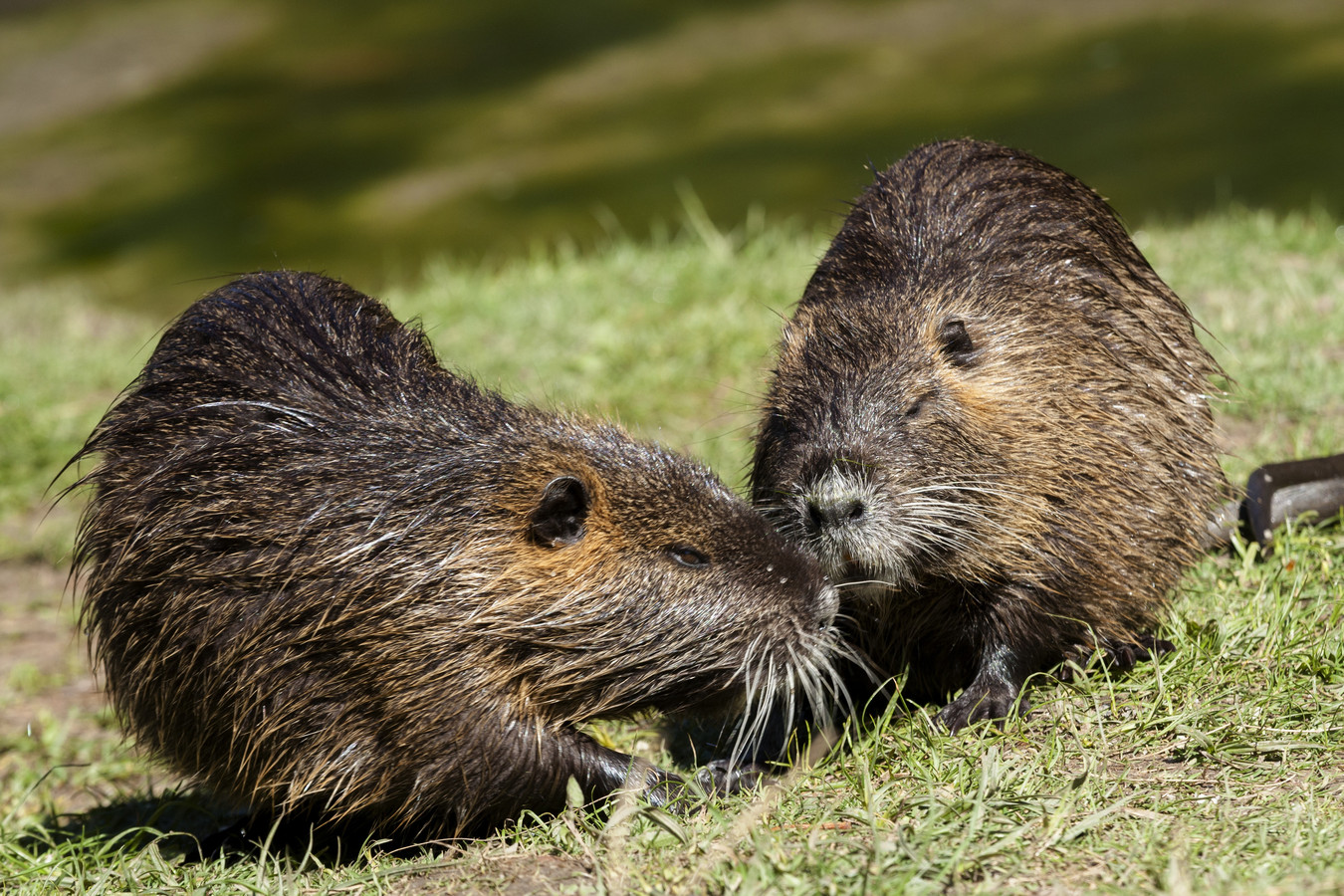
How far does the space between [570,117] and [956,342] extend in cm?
1235

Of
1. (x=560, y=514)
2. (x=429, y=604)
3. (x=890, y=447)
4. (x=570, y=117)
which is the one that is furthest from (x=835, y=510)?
(x=570, y=117)

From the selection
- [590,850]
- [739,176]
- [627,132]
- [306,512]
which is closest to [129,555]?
[306,512]

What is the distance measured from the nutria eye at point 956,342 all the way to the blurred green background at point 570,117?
6.59 metres

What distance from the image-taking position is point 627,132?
14.3m

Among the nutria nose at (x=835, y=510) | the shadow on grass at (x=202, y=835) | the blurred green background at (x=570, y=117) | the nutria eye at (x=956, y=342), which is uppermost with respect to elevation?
the blurred green background at (x=570, y=117)

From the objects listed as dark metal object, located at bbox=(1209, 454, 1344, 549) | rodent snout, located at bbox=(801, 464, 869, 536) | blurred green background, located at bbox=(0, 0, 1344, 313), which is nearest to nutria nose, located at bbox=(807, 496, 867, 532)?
rodent snout, located at bbox=(801, 464, 869, 536)

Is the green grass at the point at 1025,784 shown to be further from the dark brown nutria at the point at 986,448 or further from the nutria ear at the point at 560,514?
the nutria ear at the point at 560,514

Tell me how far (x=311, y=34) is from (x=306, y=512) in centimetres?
1706

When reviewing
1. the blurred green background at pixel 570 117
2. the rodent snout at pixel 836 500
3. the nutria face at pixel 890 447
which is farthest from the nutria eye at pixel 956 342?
the blurred green background at pixel 570 117

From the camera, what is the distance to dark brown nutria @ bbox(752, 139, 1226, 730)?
9.55 ft

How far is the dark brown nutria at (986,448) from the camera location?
2910 millimetres

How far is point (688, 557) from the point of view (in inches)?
112

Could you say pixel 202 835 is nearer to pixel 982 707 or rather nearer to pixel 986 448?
pixel 982 707

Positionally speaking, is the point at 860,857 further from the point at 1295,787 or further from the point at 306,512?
the point at 306,512
